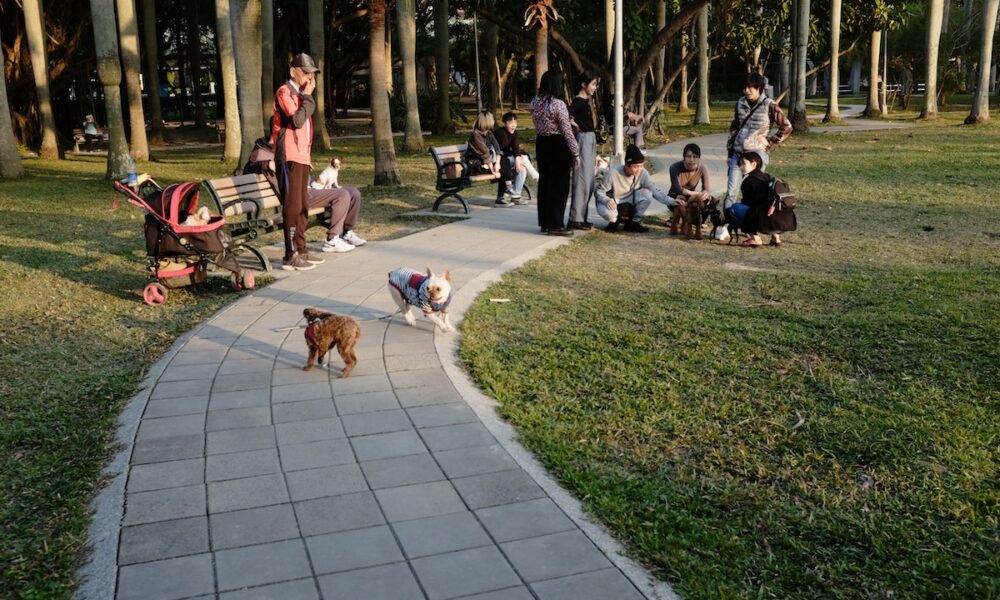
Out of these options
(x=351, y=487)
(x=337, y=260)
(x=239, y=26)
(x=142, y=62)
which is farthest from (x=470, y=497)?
(x=142, y=62)

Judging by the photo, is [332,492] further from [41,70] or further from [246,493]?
[41,70]

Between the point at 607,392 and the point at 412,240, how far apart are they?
5771 millimetres

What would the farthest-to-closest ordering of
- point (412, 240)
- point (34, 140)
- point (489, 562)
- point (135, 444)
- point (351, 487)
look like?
point (34, 140), point (412, 240), point (135, 444), point (351, 487), point (489, 562)

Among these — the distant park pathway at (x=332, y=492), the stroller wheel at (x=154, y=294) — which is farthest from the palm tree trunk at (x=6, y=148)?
the distant park pathway at (x=332, y=492)

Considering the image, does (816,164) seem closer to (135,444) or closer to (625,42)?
(625,42)

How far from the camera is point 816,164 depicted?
61.4ft

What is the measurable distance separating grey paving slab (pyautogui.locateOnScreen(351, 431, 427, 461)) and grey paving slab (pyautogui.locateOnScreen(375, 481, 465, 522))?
0.41m

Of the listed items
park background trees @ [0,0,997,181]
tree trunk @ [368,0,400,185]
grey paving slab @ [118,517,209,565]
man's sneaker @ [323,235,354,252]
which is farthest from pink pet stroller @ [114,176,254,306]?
park background trees @ [0,0,997,181]

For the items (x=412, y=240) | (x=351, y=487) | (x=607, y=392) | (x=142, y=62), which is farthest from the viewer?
(x=142, y=62)

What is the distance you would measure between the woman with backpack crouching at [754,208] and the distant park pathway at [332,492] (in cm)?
485

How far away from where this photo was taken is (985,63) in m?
28.3

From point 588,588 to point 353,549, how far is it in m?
0.98

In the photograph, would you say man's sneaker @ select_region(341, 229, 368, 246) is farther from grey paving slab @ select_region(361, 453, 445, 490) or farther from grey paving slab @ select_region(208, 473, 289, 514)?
grey paving slab @ select_region(208, 473, 289, 514)

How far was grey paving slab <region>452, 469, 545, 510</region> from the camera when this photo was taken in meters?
4.17
